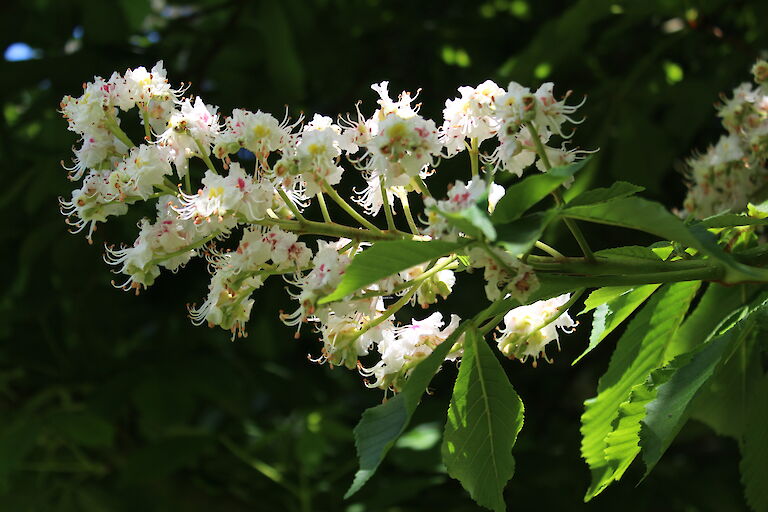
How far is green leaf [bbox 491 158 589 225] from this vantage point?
105 centimetres

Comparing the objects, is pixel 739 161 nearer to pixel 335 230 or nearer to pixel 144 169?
pixel 335 230

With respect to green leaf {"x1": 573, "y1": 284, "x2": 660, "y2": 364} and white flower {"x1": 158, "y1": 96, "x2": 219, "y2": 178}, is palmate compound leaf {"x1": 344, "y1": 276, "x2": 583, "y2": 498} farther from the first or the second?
white flower {"x1": 158, "y1": 96, "x2": 219, "y2": 178}

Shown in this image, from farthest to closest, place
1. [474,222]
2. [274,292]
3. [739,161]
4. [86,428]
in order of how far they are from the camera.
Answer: [274,292], [86,428], [739,161], [474,222]

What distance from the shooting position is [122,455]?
3320 mm

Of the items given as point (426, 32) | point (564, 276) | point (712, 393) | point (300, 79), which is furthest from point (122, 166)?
point (426, 32)

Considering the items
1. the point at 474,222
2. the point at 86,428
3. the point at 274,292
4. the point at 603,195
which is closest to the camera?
the point at 474,222

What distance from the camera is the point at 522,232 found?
1.04m

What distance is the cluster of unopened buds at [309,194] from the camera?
1.31 metres

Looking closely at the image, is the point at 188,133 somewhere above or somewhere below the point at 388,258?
above

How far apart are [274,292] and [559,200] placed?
1.91m

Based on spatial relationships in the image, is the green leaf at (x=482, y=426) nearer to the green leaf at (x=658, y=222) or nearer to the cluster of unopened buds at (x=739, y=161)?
the green leaf at (x=658, y=222)

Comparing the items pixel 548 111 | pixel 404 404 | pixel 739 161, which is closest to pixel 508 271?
pixel 404 404

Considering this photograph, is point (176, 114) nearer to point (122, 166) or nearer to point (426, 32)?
point (122, 166)

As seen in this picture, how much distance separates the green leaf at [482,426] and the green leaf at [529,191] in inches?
10.9
